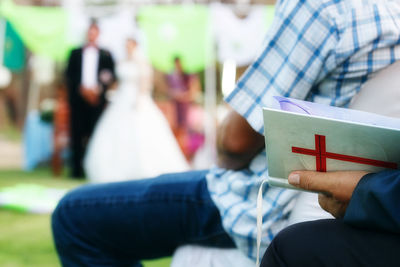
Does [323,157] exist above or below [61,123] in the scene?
above

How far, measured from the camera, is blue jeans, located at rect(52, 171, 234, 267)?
1.19 m

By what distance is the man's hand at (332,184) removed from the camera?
772mm

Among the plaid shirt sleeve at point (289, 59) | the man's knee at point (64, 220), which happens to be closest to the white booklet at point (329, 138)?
the plaid shirt sleeve at point (289, 59)

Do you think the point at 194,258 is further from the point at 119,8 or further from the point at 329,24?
the point at 119,8

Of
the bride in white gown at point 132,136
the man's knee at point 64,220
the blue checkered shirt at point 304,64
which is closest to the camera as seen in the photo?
the blue checkered shirt at point 304,64

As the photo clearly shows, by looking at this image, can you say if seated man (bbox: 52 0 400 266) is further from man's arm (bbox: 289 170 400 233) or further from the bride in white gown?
the bride in white gown

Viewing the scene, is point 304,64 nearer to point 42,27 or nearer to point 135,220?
point 135,220

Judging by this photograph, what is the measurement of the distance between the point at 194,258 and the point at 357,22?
681 millimetres

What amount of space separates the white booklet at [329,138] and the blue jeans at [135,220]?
16.5 inches

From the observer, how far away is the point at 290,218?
3.47 feet

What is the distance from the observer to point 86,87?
5590 millimetres

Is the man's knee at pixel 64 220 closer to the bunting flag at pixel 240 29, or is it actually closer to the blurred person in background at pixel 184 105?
the bunting flag at pixel 240 29

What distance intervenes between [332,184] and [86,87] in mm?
5084

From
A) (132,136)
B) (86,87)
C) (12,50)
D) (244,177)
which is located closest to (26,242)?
(244,177)
